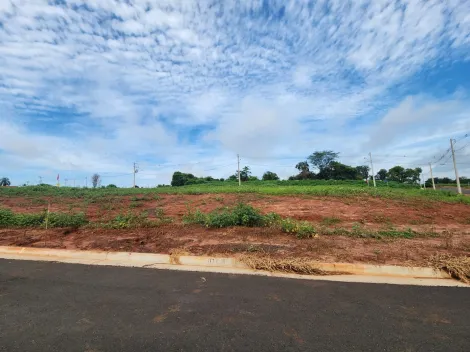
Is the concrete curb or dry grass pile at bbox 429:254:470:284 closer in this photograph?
dry grass pile at bbox 429:254:470:284

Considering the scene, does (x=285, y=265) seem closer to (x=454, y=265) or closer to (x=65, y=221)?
(x=454, y=265)

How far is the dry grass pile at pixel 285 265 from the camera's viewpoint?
17.2 ft

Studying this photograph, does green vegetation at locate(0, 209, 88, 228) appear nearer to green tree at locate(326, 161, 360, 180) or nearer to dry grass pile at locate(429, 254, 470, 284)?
dry grass pile at locate(429, 254, 470, 284)

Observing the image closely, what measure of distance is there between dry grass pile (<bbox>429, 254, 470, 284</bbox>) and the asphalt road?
66cm

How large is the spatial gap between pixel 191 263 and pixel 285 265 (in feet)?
7.34

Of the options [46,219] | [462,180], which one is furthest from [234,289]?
[462,180]

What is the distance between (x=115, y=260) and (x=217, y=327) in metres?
4.51

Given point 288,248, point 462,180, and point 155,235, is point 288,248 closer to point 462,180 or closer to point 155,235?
point 155,235

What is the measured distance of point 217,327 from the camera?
122 inches

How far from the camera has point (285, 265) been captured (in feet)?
17.7

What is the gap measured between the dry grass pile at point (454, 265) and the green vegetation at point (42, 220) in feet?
36.8

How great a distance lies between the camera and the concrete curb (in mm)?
5152

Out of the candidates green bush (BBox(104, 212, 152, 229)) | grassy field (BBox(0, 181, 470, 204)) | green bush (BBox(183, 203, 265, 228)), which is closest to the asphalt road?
green bush (BBox(183, 203, 265, 228))

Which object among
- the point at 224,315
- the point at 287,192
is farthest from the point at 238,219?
the point at 287,192
